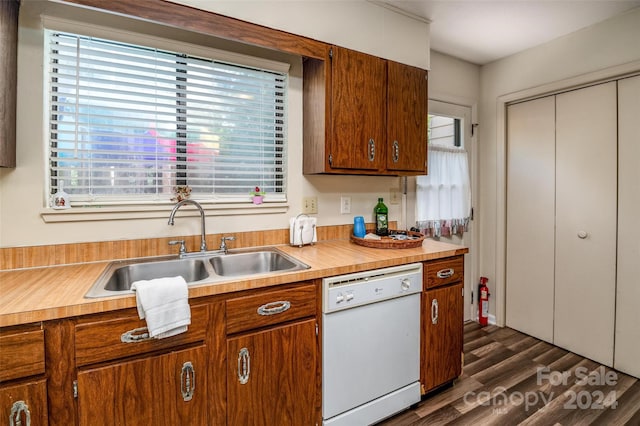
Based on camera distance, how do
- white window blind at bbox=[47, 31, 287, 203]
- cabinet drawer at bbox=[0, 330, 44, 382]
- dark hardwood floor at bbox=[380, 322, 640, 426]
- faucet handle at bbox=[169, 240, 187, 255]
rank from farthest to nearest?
dark hardwood floor at bbox=[380, 322, 640, 426], faucet handle at bbox=[169, 240, 187, 255], white window blind at bbox=[47, 31, 287, 203], cabinet drawer at bbox=[0, 330, 44, 382]

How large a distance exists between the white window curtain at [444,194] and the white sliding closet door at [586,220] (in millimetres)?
718

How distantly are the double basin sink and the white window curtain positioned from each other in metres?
1.42

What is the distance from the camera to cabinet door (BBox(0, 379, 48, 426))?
38.2 inches

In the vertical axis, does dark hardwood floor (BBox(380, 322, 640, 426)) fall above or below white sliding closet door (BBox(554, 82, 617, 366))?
below

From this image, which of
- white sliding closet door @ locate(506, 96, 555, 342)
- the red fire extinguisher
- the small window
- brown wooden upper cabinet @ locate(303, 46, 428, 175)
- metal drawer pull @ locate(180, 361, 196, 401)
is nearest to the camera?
metal drawer pull @ locate(180, 361, 196, 401)

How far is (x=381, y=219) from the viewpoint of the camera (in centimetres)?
233

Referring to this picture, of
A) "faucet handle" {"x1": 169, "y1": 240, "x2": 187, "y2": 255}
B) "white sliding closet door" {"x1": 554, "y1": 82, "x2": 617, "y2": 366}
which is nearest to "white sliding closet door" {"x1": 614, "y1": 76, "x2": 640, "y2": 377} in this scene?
"white sliding closet door" {"x1": 554, "y1": 82, "x2": 617, "y2": 366}

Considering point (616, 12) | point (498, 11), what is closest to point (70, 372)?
point (498, 11)

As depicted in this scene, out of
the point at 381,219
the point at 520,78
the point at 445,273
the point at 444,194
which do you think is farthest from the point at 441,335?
the point at 520,78

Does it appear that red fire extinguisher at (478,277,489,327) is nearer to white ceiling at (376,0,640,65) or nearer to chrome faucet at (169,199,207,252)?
white ceiling at (376,0,640,65)

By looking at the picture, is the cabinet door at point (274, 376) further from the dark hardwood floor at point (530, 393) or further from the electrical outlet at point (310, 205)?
the electrical outlet at point (310, 205)

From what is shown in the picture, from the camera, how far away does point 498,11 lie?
2184 millimetres

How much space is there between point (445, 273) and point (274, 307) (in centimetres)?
112

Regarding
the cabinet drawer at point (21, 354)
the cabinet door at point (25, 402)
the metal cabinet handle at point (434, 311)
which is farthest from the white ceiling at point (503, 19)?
the cabinet door at point (25, 402)
